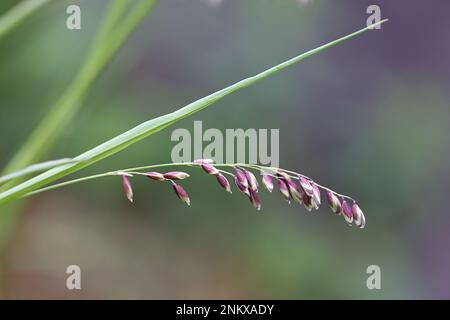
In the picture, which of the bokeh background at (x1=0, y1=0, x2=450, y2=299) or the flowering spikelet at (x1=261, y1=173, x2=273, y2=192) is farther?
the bokeh background at (x1=0, y1=0, x2=450, y2=299)

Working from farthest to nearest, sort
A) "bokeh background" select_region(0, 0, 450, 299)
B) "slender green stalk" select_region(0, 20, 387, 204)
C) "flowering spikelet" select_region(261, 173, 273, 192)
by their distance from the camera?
1. "bokeh background" select_region(0, 0, 450, 299)
2. "flowering spikelet" select_region(261, 173, 273, 192)
3. "slender green stalk" select_region(0, 20, 387, 204)

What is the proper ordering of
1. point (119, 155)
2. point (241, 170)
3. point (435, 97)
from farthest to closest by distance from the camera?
point (435, 97) < point (119, 155) < point (241, 170)

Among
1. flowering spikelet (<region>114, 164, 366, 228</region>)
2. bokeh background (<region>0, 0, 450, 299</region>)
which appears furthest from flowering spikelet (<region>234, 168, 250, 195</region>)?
bokeh background (<region>0, 0, 450, 299</region>)

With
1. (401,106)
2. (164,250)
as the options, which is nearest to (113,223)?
(164,250)

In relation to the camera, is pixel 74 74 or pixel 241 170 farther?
pixel 74 74

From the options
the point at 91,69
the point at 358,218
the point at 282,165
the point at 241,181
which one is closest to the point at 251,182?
the point at 241,181

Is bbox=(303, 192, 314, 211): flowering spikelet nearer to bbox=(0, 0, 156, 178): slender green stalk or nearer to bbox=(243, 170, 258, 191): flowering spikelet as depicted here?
bbox=(243, 170, 258, 191): flowering spikelet

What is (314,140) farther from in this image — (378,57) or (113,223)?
(113,223)

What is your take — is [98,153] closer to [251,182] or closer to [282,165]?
[251,182]

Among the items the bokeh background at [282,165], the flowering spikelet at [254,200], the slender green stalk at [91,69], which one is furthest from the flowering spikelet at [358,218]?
the bokeh background at [282,165]
